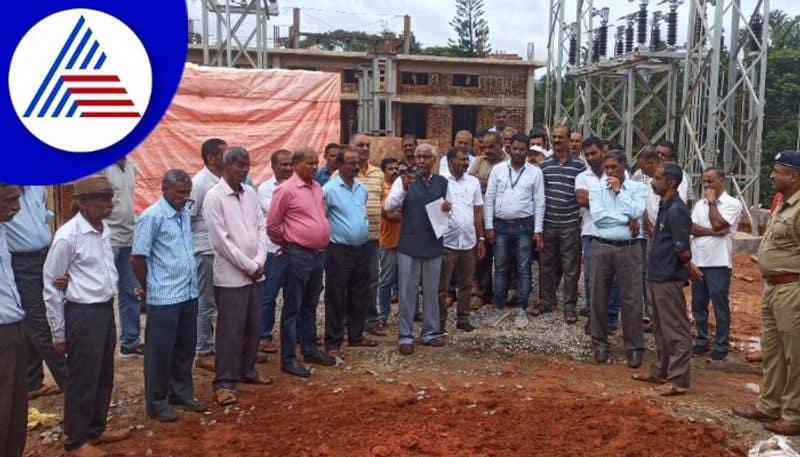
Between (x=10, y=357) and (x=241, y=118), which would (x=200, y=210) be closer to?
(x=10, y=357)

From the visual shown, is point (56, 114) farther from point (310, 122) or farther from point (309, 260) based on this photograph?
point (310, 122)

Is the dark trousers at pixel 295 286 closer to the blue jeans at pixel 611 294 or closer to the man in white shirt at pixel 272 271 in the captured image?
the man in white shirt at pixel 272 271

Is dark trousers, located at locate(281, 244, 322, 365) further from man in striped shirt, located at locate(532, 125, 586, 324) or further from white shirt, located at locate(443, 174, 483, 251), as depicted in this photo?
man in striped shirt, located at locate(532, 125, 586, 324)

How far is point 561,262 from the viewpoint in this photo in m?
6.95

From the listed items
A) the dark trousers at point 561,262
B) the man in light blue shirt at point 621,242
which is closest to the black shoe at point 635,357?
the man in light blue shirt at point 621,242

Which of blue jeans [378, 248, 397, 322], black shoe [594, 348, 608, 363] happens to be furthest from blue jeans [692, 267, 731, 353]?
blue jeans [378, 248, 397, 322]

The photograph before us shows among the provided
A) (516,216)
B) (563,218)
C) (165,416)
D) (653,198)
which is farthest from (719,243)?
(165,416)

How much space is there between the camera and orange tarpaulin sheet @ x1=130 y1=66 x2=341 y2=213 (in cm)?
930

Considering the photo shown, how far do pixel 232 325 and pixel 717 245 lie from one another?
4235mm

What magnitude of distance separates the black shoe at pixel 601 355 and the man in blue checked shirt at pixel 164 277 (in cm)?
357

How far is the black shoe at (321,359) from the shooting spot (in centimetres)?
578

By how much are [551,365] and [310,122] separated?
5604 mm

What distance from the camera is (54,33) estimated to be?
124cm

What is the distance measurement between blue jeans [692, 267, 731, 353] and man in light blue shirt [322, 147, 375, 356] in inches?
121
